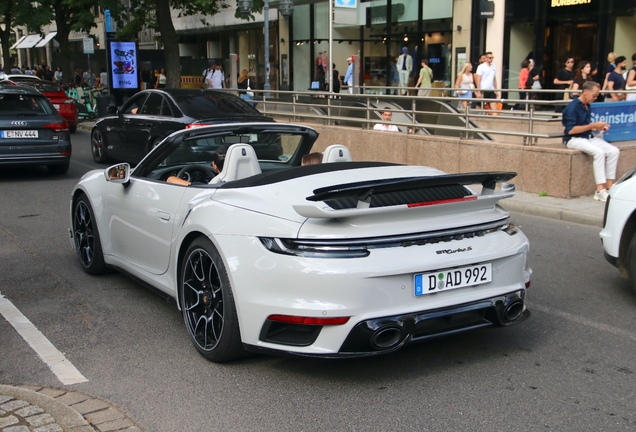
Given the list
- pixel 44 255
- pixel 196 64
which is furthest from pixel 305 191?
pixel 196 64

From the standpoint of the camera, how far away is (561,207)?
383 inches

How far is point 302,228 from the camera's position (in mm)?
3787

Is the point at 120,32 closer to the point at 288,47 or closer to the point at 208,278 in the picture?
the point at 288,47

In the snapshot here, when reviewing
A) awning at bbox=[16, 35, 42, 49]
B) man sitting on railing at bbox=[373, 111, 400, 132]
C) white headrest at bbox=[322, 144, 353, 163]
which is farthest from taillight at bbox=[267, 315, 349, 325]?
awning at bbox=[16, 35, 42, 49]

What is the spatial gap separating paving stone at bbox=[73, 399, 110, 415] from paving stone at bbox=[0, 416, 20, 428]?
30cm

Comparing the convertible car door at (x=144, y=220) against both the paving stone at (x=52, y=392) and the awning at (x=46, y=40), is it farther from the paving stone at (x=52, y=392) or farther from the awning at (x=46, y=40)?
the awning at (x=46, y=40)

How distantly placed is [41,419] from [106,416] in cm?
31

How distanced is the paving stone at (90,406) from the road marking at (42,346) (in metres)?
0.34

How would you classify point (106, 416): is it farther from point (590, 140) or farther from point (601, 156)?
point (590, 140)

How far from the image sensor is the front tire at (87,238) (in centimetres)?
620

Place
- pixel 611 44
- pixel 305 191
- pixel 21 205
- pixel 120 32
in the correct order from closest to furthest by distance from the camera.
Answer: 1. pixel 305 191
2. pixel 21 205
3. pixel 611 44
4. pixel 120 32

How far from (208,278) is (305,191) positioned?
0.81 meters

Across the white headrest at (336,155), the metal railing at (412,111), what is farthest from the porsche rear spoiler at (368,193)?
the metal railing at (412,111)

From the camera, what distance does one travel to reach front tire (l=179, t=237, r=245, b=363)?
4074mm
